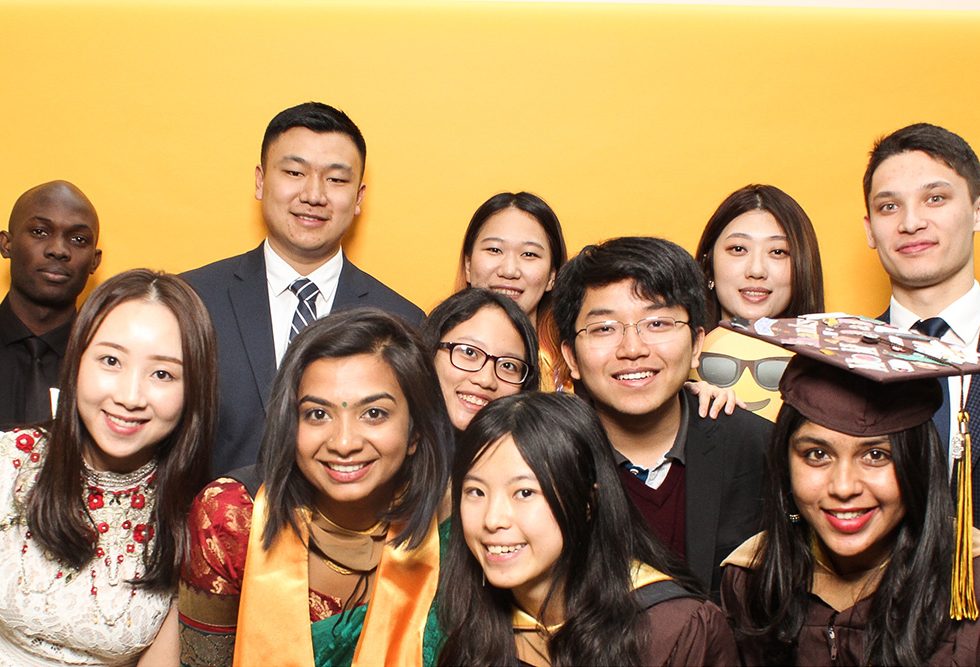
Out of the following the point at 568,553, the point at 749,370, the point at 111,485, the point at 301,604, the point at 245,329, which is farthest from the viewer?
the point at 245,329

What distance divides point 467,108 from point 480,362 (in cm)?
164

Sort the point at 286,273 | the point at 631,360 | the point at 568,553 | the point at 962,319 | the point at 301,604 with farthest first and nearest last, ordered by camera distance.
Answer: the point at 286,273 < the point at 962,319 < the point at 631,360 < the point at 301,604 < the point at 568,553

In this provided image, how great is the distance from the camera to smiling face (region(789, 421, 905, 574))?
2611 mm

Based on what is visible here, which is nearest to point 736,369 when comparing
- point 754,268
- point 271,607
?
point 754,268

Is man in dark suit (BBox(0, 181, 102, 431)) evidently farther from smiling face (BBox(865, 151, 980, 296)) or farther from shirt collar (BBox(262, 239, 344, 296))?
smiling face (BBox(865, 151, 980, 296))

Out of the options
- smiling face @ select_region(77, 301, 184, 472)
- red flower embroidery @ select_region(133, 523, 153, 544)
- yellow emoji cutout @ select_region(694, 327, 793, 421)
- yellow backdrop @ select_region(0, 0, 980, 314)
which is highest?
yellow backdrop @ select_region(0, 0, 980, 314)

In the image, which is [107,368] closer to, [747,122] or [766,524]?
[766,524]

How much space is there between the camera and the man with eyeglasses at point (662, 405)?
3.21 metres

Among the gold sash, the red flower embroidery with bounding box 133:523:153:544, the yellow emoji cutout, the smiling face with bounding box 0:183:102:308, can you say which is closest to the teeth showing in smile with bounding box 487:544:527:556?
the gold sash

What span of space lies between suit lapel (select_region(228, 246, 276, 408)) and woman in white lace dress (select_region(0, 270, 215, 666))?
0.78 metres

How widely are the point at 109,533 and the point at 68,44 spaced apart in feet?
8.03

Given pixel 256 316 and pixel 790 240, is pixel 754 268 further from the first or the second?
pixel 256 316

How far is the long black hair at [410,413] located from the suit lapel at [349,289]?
1216mm

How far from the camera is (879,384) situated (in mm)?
2631
